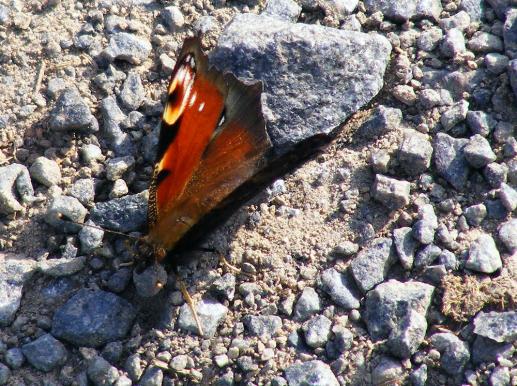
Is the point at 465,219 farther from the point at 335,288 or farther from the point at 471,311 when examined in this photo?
the point at 335,288

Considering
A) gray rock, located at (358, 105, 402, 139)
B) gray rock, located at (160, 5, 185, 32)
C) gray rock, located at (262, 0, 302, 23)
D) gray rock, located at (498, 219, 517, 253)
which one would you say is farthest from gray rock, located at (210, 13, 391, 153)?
gray rock, located at (498, 219, 517, 253)

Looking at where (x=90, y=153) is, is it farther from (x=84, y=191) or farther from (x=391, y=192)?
(x=391, y=192)

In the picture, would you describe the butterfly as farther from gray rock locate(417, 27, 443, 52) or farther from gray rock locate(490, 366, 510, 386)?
gray rock locate(490, 366, 510, 386)

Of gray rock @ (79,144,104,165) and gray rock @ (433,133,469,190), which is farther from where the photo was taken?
gray rock @ (79,144,104,165)

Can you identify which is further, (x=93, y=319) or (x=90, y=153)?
(x=90, y=153)

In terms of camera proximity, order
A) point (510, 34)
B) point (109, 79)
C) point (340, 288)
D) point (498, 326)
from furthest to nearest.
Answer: point (109, 79), point (510, 34), point (340, 288), point (498, 326)

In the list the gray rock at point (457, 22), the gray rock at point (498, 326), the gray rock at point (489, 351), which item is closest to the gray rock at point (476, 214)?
the gray rock at point (498, 326)

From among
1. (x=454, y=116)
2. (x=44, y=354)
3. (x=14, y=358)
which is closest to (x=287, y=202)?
(x=454, y=116)
